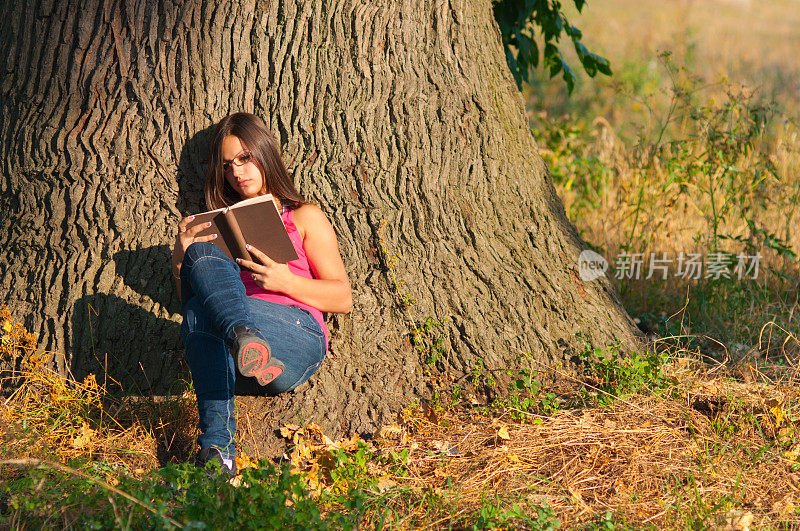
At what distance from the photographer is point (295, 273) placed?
302 centimetres

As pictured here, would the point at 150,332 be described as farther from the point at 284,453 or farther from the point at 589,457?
the point at 589,457

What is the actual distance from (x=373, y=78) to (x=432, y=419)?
1.53 metres

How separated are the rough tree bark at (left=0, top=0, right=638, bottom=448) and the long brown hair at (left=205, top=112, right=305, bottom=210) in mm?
98

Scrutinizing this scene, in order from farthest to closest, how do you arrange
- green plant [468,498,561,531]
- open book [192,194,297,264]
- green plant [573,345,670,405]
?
green plant [573,345,670,405] < open book [192,194,297,264] < green plant [468,498,561,531]

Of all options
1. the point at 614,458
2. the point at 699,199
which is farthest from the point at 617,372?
the point at 699,199

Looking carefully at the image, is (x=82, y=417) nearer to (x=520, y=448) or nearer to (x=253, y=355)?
(x=253, y=355)

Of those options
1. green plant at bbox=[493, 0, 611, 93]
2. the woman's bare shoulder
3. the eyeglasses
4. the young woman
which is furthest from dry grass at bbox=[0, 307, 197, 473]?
green plant at bbox=[493, 0, 611, 93]

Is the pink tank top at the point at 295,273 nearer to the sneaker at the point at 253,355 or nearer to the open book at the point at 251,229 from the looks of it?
the open book at the point at 251,229

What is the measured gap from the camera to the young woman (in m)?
2.56

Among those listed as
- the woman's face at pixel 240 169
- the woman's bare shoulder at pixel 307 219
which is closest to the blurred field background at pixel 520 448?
the woman's bare shoulder at pixel 307 219

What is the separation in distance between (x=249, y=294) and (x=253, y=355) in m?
0.60

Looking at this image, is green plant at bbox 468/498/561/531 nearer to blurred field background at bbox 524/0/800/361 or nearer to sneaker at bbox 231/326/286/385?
sneaker at bbox 231/326/286/385

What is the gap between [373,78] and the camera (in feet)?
10.0

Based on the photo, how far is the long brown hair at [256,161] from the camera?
9.52ft
